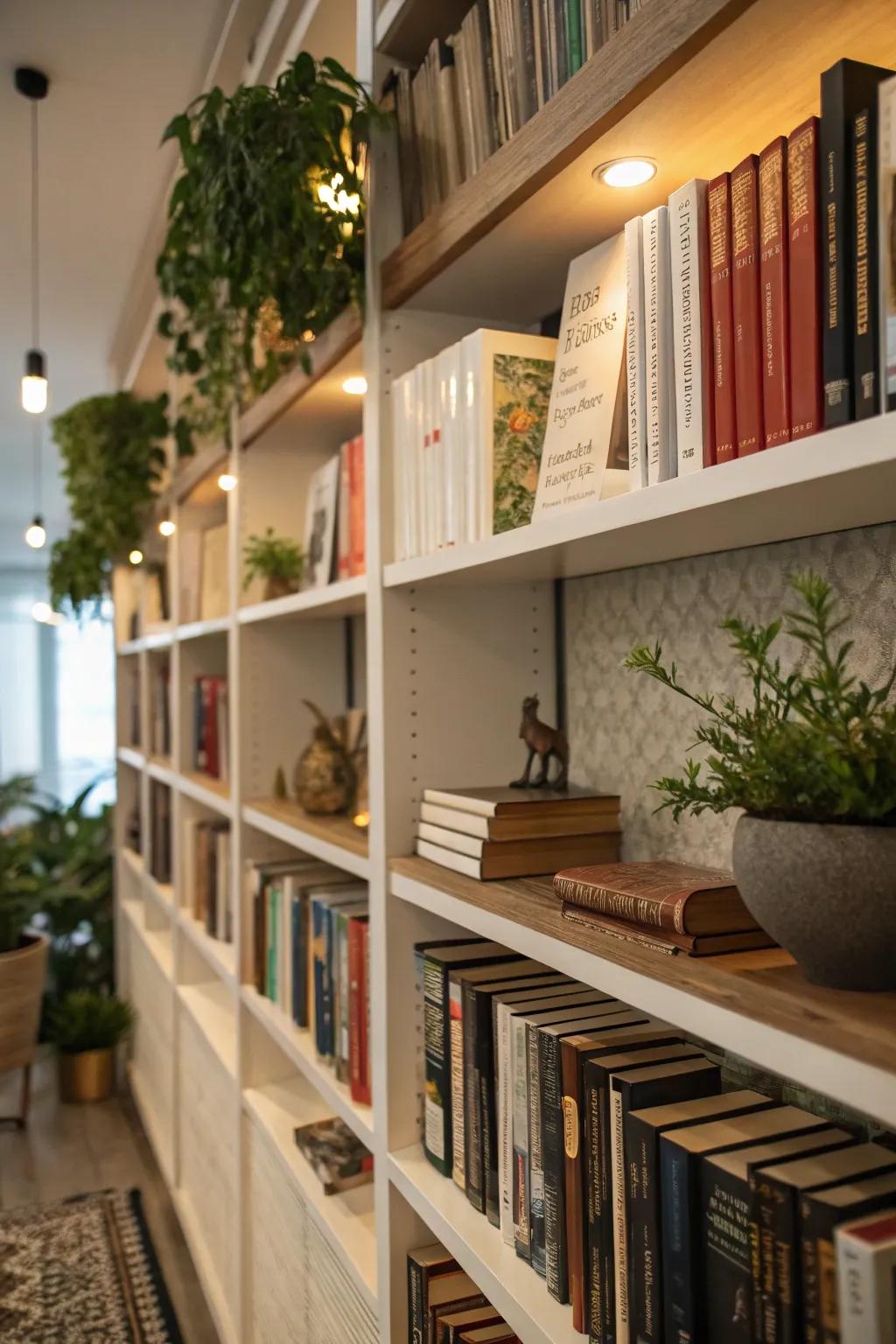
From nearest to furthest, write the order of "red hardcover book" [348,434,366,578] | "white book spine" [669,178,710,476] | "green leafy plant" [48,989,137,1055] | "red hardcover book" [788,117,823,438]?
"red hardcover book" [788,117,823,438]
"white book spine" [669,178,710,476]
"red hardcover book" [348,434,366,578]
"green leafy plant" [48,989,137,1055]

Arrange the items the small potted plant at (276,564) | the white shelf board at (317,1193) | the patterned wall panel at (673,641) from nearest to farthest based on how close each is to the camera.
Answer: the patterned wall panel at (673,641) < the white shelf board at (317,1193) < the small potted plant at (276,564)

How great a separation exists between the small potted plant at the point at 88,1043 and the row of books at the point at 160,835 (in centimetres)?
66

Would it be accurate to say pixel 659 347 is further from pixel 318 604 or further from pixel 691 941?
pixel 318 604

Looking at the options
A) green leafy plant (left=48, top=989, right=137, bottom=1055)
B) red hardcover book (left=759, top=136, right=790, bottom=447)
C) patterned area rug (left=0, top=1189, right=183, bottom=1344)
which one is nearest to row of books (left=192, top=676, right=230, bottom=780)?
patterned area rug (left=0, top=1189, right=183, bottom=1344)

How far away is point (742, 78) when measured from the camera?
86 cm

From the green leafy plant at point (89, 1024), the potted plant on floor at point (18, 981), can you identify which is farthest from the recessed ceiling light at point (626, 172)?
the green leafy plant at point (89, 1024)

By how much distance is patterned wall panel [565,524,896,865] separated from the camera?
3.27 ft

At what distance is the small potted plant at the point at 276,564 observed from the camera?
2.13 m

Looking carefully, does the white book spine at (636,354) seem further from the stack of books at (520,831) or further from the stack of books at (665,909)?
the stack of books at (520,831)

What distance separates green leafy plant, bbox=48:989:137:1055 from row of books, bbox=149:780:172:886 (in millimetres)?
658

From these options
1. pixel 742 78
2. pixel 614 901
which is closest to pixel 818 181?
pixel 742 78

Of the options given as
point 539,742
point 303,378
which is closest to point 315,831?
point 539,742

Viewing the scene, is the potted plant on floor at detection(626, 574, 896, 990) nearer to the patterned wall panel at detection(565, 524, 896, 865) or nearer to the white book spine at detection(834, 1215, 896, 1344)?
the white book spine at detection(834, 1215, 896, 1344)

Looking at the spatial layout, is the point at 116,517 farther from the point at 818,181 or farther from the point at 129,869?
the point at 818,181
